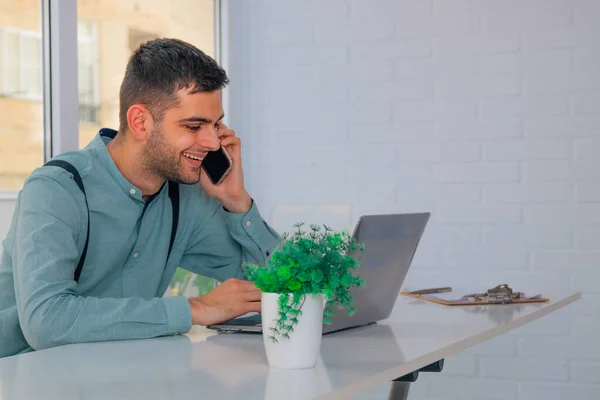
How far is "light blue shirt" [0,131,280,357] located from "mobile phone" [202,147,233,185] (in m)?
0.05

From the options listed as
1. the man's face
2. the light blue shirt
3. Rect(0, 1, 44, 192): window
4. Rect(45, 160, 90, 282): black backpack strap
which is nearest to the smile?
the man's face

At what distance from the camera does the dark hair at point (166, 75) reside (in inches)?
73.7

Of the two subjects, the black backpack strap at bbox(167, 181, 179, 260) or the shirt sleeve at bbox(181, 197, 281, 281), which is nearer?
the black backpack strap at bbox(167, 181, 179, 260)

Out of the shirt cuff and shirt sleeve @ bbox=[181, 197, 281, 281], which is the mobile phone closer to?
shirt sleeve @ bbox=[181, 197, 281, 281]

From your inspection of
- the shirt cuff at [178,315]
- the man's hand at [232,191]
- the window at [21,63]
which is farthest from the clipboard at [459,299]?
the window at [21,63]

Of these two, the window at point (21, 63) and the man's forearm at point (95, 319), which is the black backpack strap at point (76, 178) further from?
the window at point (21, 63)

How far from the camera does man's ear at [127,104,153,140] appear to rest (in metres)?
1.91

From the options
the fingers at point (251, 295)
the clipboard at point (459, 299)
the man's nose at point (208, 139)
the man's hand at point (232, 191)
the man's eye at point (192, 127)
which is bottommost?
the clipboard at point (459, 299)

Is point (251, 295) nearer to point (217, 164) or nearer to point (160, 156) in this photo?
point (160, 156)

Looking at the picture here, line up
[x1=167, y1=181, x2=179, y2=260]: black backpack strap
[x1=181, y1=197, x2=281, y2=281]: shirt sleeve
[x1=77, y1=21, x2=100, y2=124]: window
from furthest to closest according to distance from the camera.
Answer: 1. [x1=77, y1=21, x2=100, y2=124]: window
2. [x1=181, y1=197, x2=281, y2=281]: shirt sleeve
3. [x1=167, y1=181, x2=179, y2=260]: black backpack strap

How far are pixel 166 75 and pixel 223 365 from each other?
31.9 inches

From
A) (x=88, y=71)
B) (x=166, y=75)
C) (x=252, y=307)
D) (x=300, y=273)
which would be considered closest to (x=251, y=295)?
(x=252, y=307)

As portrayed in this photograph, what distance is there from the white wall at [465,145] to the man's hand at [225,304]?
67.5 inches

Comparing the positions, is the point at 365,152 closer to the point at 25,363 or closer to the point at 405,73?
the point at 405,73
